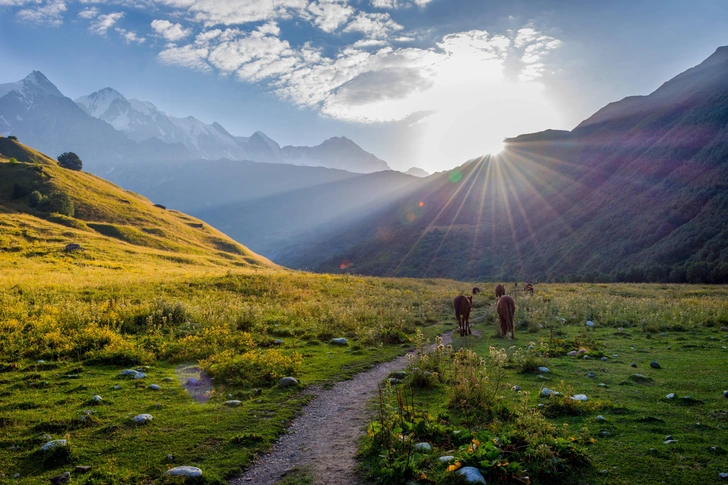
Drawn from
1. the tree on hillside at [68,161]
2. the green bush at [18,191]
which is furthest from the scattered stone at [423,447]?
the tree on hillside at [68,161]

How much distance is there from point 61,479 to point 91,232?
189 feet

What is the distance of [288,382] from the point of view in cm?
1068

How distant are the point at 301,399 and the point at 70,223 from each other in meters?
60.8

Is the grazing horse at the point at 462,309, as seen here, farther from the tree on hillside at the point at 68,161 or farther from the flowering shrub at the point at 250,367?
the tree on hillside at the point at 68,161

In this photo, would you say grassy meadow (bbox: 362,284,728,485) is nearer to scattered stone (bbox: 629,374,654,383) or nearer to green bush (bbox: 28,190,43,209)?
scattered stone (bbox: 629,374,654,383)

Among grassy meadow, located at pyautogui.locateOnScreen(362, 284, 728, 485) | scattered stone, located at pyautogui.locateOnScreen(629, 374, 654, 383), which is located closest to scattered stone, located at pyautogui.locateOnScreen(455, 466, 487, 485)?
grassy meadow, located at pyautogui.locateOnScreen(362, 284, 728, 485)

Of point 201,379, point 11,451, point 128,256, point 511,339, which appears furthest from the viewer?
point 128,256

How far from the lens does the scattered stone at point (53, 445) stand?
6.34 metres

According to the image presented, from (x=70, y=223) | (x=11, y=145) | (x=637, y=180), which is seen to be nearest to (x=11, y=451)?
(x=70, y=223)

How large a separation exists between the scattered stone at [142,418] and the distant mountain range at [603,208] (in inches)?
2905

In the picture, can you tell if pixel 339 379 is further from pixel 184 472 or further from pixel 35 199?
pixel 35 199

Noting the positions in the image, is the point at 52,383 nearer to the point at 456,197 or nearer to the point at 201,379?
the point at 201,379

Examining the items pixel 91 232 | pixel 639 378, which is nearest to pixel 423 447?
pixel 639 378

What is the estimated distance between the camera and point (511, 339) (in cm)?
1738
